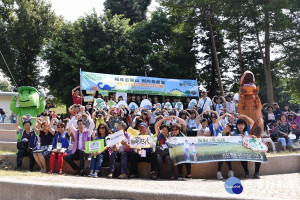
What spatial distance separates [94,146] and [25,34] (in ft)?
80.7

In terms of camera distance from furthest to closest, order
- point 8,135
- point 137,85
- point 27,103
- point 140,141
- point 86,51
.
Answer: point 86,51 < point 137,85 < point 8,135 < point 27,103 < point 140,141

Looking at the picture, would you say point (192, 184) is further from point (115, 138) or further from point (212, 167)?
point (115, 138)

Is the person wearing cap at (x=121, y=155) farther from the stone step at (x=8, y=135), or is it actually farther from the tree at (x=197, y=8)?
the tree at (x=197, y=8)

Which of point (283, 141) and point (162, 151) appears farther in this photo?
point (283, 141)

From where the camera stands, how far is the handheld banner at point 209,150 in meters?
8.02

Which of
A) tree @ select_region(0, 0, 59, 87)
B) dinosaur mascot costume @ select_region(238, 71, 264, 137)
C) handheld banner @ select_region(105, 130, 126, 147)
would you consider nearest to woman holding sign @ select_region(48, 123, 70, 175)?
handheld banner @ select_region(105, 130, 126, 147)

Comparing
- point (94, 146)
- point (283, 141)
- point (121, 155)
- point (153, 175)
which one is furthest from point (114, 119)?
point (283, 141)

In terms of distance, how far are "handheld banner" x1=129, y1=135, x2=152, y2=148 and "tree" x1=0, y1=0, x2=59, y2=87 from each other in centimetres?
2335

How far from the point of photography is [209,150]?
8242 millimetres

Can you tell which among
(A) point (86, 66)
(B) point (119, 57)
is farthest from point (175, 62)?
(A) point (86, 66)

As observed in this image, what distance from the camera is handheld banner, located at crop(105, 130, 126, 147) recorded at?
808 cm

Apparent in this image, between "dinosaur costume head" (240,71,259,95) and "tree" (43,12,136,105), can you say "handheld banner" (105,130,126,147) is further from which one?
"tree" (43,12,136,105)

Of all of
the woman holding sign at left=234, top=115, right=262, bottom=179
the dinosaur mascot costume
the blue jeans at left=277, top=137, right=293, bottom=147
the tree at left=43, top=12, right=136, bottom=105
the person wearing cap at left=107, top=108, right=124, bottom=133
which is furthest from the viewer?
the tree at left=43, top=12, right=136, bottom=105

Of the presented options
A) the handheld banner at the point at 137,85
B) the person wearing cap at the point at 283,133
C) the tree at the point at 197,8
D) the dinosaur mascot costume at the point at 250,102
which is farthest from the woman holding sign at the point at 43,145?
the tree at the point at 197,8
